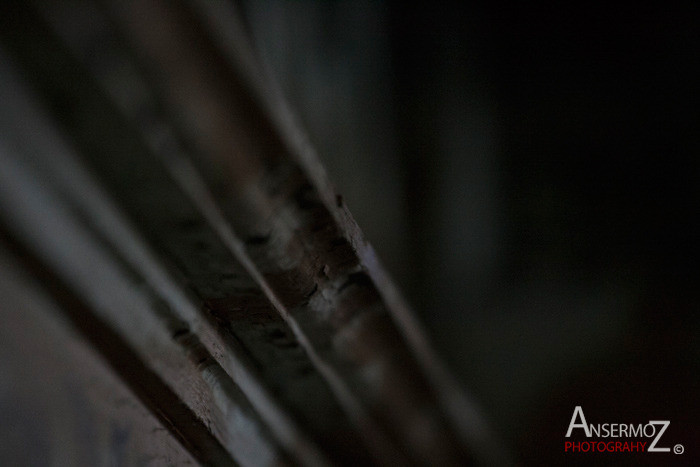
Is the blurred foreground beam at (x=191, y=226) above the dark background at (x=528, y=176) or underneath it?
underneath

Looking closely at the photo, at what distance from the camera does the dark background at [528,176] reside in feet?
1.66

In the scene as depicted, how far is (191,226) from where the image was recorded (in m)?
0.44

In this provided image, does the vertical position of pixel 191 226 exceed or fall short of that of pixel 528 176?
it falls short

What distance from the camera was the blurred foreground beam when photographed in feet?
1.17

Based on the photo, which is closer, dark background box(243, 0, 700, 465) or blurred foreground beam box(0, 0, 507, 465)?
blurred foreground beam box(0, 0, 507, 465)

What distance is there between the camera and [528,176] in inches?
22.5

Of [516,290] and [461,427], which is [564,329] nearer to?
[516,290]

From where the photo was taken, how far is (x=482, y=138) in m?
0.56

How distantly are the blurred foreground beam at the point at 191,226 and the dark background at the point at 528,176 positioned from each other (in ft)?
0.20

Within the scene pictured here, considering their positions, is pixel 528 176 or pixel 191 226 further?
pixel 528 176

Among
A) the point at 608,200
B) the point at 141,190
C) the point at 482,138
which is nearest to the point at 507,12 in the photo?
the point at 482,138

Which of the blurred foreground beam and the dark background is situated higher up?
the dark background

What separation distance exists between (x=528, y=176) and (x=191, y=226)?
346 mm

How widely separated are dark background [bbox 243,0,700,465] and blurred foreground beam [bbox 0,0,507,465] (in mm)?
62
